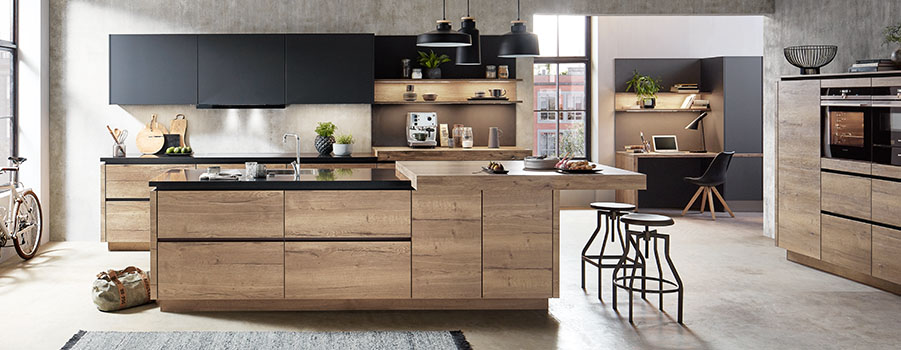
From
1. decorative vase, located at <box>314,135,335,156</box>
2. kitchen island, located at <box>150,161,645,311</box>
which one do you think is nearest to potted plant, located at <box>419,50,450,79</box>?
decorative vase, located at <box>314,135,335,156</box>

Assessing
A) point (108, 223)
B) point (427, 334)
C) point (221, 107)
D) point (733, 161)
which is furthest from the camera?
point (733, 161)

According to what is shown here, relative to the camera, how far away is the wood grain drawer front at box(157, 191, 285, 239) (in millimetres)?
5008

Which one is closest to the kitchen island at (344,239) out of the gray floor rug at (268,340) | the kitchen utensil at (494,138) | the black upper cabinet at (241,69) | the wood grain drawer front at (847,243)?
the gray floor rug at (268,340)

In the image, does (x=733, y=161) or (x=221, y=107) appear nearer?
(x=221, y=107)

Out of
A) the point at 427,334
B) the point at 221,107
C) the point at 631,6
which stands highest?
the point at 631,6

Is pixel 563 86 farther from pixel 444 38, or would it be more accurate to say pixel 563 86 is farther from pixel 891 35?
pixel 444 38

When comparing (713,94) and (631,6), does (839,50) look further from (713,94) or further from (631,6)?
(713,94)

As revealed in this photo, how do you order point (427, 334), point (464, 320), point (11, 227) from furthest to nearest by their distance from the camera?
1. point (11, 227)
2. point (464, 320)
3. point (427, 334)

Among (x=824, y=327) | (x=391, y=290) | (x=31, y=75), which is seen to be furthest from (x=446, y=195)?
(x=31, y=75)

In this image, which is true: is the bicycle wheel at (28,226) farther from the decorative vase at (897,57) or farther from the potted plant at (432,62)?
the decorative vase at (897,57)

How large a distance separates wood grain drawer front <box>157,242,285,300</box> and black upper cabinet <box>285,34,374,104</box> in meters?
3.13

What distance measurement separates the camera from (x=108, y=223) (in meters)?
7.54

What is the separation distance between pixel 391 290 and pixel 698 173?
23.2 feet

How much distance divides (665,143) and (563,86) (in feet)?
5.19
